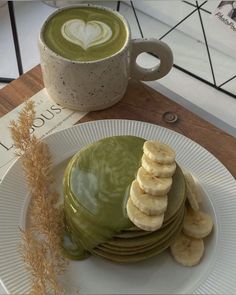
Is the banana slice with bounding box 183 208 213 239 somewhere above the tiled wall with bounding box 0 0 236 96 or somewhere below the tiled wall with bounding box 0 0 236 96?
above

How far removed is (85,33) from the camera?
2.28ft

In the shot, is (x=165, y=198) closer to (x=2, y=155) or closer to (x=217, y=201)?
(x=217, y=201)

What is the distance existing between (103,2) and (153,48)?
1.29 feet

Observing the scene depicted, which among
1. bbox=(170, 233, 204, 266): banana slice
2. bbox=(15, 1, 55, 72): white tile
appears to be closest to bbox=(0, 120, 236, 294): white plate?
bbox=(170, 233, 204, 266): banana slice

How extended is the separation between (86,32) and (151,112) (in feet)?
0.53

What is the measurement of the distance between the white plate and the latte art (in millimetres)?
161

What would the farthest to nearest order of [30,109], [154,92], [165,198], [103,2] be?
1. [103,2]
2. [154,92]
3. [30,109]
4. [165,198]

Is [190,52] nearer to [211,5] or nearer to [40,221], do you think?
[211,5]

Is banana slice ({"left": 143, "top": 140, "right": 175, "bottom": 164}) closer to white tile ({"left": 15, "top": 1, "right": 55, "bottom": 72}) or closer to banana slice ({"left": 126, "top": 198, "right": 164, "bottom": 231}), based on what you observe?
banana slice ({"left": 126, "top": 198, "right": 164, "bottom": 231})

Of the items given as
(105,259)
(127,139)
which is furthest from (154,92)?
(105,259)

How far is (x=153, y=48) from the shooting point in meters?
0.72

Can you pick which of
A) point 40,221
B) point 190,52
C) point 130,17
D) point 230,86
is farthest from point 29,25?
point 40,221

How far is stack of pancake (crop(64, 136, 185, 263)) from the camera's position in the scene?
52 cm

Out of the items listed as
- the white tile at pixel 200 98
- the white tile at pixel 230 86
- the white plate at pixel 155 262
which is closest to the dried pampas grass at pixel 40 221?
the white plate at pixel 155 262
